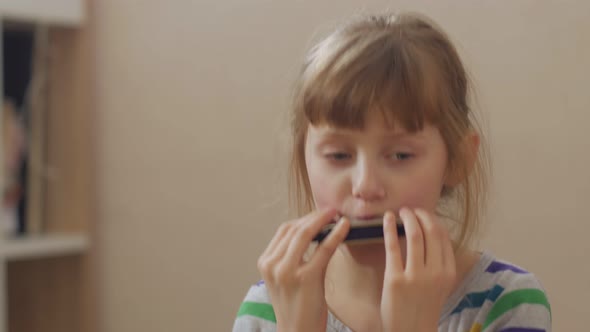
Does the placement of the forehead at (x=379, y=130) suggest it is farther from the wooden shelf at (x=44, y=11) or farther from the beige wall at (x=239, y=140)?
the wooden shelf at (x=44, y=11)

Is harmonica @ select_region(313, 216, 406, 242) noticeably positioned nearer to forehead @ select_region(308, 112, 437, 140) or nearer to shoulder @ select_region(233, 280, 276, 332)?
forehead @ select_region(308, 112, 437, 140)

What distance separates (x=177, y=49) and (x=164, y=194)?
316 millimetres

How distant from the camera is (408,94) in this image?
87 centimetres

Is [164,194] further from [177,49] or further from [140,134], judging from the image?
[177,49]

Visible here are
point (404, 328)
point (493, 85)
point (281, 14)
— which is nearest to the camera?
point (404, 328)

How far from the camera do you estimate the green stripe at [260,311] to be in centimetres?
101

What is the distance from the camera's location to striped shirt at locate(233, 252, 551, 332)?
919 mm

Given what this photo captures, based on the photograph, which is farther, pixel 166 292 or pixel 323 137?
pixel 166 292

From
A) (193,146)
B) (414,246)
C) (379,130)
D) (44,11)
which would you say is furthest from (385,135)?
(44,11)

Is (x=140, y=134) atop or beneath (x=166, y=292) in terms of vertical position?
atop

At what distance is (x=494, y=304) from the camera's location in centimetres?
94

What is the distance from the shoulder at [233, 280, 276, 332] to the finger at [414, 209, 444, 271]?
0.25 meters

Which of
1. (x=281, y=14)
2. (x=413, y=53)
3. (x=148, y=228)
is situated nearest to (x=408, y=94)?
(x=413, y=53)

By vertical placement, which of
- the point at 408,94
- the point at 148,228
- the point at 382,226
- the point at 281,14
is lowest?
the point at 148,228
